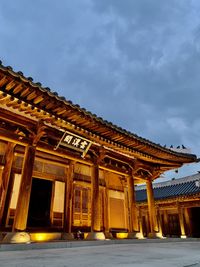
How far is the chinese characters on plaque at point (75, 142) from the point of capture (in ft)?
24.5

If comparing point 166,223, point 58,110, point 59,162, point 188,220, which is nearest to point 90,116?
point 58,110

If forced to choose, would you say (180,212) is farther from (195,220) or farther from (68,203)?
(68,203)

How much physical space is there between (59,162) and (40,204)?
1744mm

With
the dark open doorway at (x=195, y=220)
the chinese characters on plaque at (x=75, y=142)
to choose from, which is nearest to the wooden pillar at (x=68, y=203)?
the chinese characters on plaque at (x=75, y=142)

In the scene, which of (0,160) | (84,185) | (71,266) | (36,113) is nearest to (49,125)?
(36,113)

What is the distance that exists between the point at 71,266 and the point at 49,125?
5.13 metres

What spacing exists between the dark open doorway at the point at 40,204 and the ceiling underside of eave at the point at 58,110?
285 cm

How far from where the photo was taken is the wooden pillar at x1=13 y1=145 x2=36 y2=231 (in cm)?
593

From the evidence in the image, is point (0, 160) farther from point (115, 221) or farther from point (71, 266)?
point (115, 221)

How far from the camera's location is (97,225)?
25.8ft

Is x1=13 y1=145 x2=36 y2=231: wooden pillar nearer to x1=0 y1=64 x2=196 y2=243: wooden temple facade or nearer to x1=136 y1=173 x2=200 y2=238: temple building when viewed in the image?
x1=0 y1=64 x2=196 y2=243: wooden temple facade

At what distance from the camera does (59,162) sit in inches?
358

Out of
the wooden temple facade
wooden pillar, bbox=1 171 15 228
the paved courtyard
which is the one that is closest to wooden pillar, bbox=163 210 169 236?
the wooden temple facade

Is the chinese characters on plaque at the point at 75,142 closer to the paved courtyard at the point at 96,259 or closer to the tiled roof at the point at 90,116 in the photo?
the tiled roof at the point at 90,116
